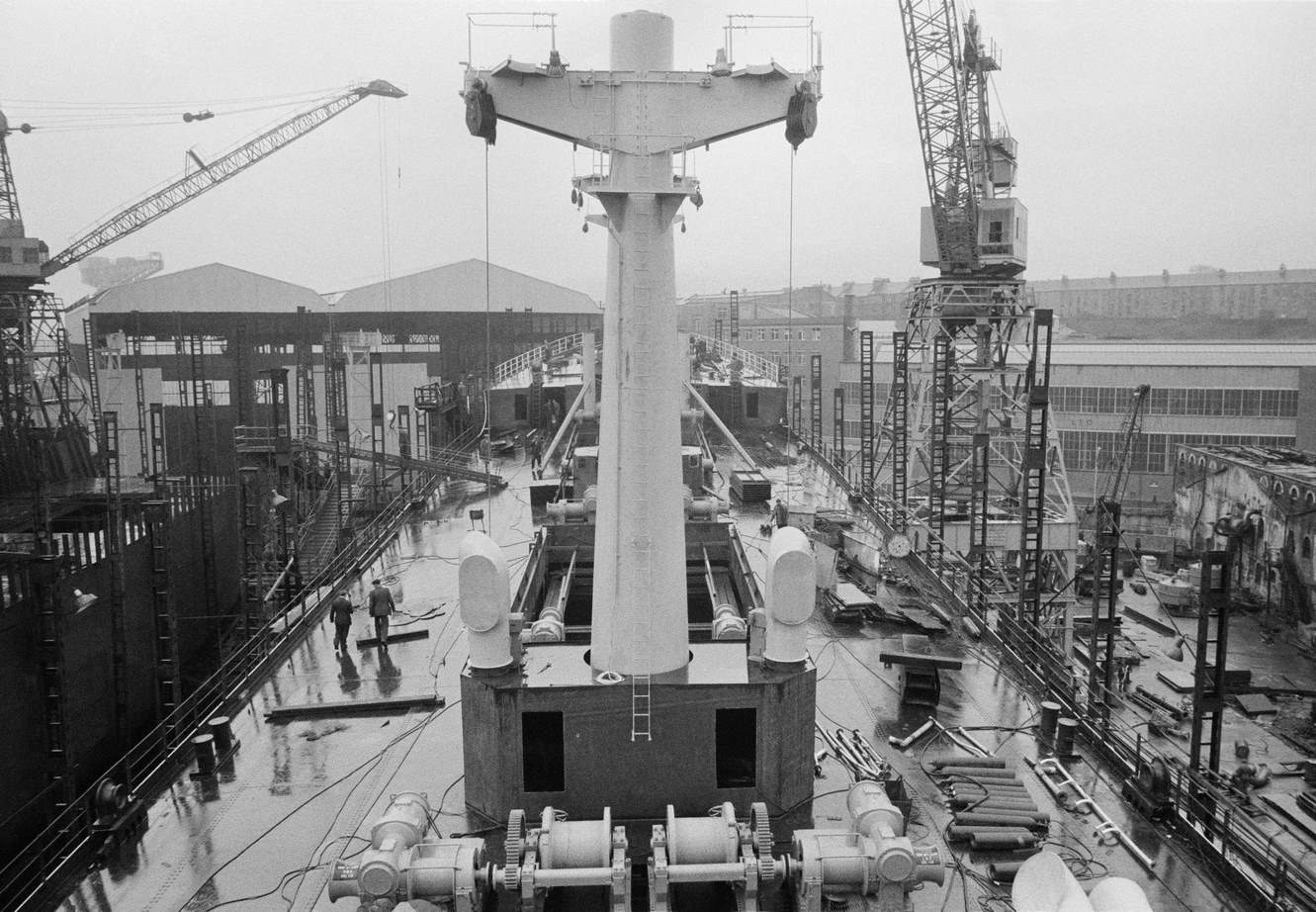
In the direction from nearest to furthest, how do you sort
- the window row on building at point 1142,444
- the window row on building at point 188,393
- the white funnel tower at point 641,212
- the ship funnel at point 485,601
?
the ship funnel at point 485,601, the white funnel tower at point 641,212, the window row on building at point 1142,444, the window row on building at point 188,393

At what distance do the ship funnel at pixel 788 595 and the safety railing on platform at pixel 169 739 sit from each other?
827cm

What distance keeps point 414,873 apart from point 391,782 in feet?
13.7

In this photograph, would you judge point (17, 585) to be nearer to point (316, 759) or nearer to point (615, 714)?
point (316, 759)

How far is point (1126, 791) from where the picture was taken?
12.1 metres

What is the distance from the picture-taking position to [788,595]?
10.6 metres

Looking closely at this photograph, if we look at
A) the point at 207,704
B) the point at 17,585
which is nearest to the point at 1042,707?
the point at 207,704

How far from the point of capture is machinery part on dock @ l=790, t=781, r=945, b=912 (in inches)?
343

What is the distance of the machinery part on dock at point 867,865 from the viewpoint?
8711mm

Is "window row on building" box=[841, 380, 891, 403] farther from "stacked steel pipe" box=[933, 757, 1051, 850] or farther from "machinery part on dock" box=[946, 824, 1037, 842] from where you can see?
"machinery part on dock" box=[946, 824, 1037, 842]

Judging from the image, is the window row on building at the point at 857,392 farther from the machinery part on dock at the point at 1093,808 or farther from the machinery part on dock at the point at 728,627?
the machinery part on dock at the point at 728,627

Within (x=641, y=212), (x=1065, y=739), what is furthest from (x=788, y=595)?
(x=1065, y=739)

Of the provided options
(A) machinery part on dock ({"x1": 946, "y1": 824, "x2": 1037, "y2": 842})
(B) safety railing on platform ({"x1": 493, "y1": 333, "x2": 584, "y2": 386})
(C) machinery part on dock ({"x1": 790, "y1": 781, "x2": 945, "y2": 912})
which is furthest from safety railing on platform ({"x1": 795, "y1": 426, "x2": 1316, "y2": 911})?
(B) safety railing on platform ({"x1": 493, "y1": 333, "x2": 584, "y2": 386})

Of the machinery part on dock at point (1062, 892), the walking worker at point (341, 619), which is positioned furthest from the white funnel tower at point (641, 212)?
the walking worker at point (341, 619)

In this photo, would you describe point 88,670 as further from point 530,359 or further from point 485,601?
point 530,359
